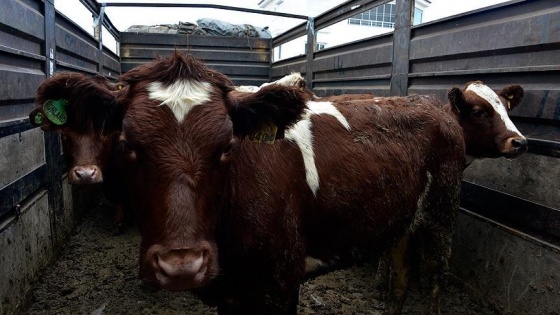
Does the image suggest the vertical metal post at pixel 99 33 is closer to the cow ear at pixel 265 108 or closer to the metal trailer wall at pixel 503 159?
the metal trailer wall at pixel 503 159

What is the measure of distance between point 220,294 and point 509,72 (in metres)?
2.72

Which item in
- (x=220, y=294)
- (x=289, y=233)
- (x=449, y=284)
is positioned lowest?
(x=449, y=284)

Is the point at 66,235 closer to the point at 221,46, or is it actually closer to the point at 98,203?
the point at 98,203

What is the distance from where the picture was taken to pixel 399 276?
3367 mm

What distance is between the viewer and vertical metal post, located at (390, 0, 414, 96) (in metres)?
4.27

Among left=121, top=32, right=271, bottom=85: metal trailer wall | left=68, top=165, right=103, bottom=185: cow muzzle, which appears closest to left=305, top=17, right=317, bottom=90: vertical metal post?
left=121, top=32, right=271, bottom=85: metal trailer wall

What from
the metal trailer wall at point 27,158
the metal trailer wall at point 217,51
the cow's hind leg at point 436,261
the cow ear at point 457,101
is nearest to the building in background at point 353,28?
the metal trailer wall at point 217,51

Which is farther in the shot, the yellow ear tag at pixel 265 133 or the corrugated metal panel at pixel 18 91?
the corrugated metal panel at pixel 18 91

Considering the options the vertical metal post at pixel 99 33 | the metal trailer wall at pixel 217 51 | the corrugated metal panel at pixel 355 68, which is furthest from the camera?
the metal trailer wall at pixel 217 51

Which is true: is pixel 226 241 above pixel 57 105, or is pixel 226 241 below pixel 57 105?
below

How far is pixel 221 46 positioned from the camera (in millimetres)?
9594

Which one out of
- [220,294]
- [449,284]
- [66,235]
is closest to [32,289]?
[66,235]

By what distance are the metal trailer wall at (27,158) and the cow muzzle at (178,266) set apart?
1.86m

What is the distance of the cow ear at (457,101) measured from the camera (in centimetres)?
341
